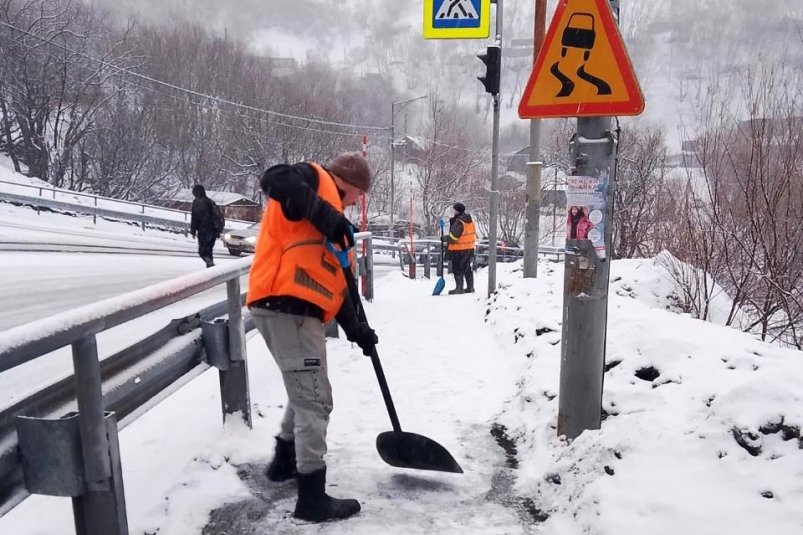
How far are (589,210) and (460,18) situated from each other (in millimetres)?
6236

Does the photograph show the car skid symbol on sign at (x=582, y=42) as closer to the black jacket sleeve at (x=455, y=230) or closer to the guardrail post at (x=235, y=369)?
the guardrail post at (x=235, y=369)

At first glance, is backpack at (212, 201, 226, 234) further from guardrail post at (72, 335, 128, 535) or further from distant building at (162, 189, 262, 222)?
distant building at (162, 189, 262, 222)

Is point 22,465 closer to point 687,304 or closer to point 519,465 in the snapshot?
point 519,465

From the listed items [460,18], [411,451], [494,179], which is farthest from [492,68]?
[411,451]

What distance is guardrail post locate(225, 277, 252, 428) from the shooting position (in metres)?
3.36

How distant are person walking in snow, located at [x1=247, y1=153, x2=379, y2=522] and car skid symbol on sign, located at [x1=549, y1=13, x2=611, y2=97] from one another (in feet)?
3.87

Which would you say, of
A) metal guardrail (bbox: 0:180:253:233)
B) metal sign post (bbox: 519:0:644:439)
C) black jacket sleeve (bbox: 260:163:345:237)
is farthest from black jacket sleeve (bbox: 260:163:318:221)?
metal guardrail (bbox: 0:180:253:233)

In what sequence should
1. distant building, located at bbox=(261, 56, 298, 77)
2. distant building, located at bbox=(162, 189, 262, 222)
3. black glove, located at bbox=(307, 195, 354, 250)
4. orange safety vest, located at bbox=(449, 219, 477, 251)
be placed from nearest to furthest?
black glove, located at bbox=(307, 195, 354, 250)
orange safety vest, located at bbox=(449, 219, 477, 251)
distant building, located at bbox=(162, 189, 262, 222)
distant building, located at bbox=(261, 56, 298, 77)

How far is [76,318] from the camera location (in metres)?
1.94

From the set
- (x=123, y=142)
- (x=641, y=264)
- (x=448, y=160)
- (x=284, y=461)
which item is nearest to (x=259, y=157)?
(x=123, y=142)

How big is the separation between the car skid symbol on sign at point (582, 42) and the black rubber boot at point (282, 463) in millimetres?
2306

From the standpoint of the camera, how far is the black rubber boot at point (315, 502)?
8.89ft

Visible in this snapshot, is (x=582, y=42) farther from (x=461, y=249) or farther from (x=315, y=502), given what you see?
(x=461, y=249)

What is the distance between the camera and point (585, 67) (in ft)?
9.67
